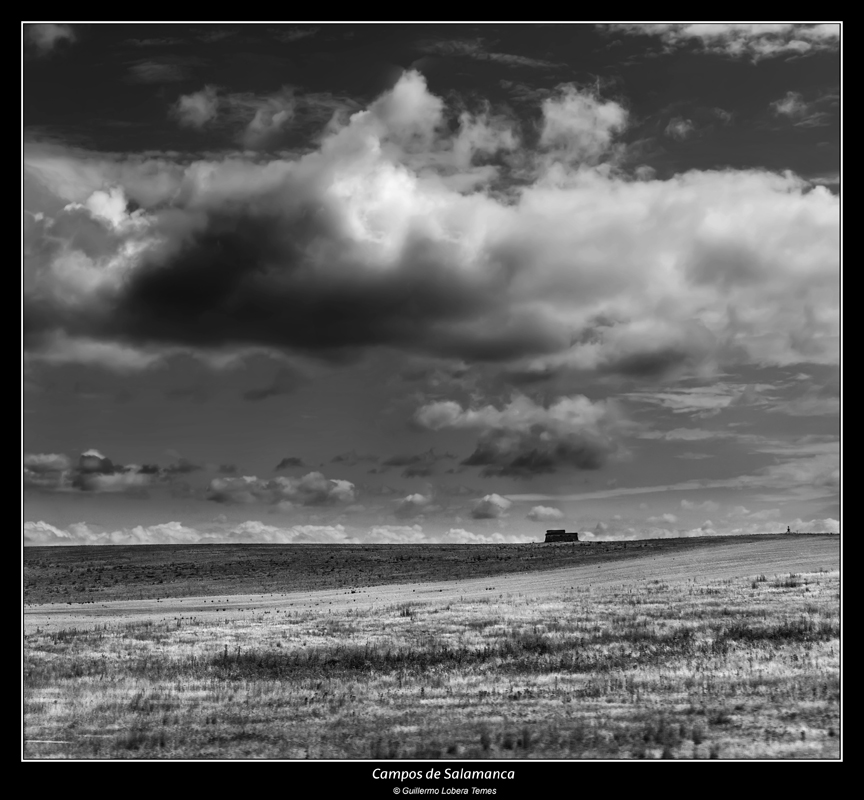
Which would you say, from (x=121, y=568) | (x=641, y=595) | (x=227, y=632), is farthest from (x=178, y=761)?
(x=121, y=568)

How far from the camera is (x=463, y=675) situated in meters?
25.9

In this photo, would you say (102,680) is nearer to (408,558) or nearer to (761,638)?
(761,638)

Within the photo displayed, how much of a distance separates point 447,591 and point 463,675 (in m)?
28.1

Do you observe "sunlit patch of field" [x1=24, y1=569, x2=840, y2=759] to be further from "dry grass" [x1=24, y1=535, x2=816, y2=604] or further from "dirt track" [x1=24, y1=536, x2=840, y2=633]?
"dry grass" [x1=24, y1=535, x2=816, y2=604]

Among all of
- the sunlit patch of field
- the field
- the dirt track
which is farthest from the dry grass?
the sunlit patch of field

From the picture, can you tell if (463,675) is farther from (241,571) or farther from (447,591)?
(241,571)

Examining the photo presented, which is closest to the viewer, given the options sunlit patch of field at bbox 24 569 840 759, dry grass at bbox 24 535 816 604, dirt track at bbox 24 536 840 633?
sunlit patch of field at bbox 24 569 840 759

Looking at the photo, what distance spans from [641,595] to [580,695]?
19.4m

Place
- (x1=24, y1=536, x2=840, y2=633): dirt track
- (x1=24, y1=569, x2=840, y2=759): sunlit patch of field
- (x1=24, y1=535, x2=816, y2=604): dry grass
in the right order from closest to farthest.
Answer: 1. (x1=24, y1=569, x2=840, y2=759): sunlit patch of field
2. (x1=24, y1=536, x2=840, y2=633): dirt track
3. (x1=24, y1=535, x2=816, y2=604): dry grass

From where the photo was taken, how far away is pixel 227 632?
34.7m

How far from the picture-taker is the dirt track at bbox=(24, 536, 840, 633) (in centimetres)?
4388

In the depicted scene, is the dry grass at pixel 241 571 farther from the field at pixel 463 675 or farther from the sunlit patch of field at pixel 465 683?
the sunlit patch of field at pixel 465 683

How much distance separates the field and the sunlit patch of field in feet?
0.29

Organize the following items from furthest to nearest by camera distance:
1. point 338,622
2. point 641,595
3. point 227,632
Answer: point 641,595
point 338,622
point 227,632
